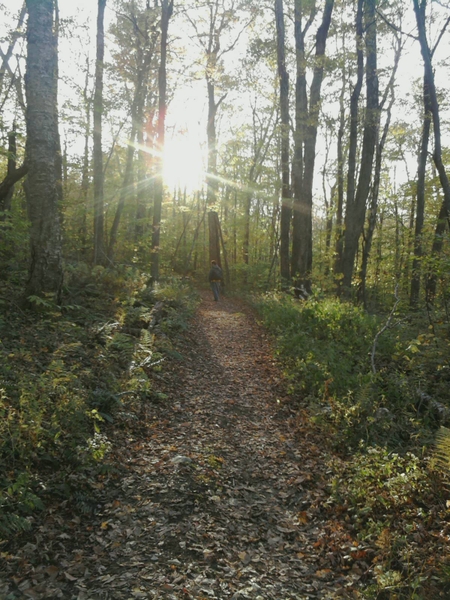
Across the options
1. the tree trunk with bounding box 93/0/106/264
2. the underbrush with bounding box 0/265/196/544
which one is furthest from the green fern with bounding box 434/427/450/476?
the tree trunk with bounding box 93/0/106/264

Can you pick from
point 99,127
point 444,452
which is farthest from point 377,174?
point 444,452

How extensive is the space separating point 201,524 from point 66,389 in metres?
2.33

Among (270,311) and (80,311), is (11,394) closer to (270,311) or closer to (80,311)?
(80,311)

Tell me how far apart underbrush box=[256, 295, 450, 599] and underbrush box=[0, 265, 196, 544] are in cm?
269

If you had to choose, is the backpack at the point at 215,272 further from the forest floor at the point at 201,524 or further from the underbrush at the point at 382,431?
the forest floor at the point at 201,524

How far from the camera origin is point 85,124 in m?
16.0

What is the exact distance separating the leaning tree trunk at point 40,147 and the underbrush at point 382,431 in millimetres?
5478

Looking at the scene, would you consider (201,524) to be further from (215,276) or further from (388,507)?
(215,276)

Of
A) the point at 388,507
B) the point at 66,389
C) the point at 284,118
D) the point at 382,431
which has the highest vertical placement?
the point at 284,118

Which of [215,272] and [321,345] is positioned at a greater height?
[215,272]

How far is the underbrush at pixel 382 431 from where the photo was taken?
321 centimetres

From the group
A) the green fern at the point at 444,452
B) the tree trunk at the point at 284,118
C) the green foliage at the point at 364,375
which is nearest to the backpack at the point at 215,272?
the tree trunk at the point at 284,118

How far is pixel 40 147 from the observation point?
7453 millimetres

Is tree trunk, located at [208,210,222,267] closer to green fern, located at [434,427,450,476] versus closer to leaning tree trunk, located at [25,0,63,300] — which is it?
leaning tree trunk, located at [25,0,63,300]
